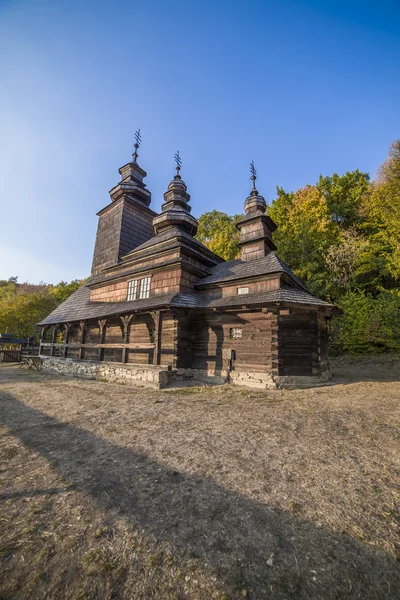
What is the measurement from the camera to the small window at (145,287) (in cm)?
1525

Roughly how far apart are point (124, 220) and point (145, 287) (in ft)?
30.1

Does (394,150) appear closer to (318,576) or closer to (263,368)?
(263,368)

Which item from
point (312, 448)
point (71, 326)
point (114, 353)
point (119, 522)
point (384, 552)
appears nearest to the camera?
point (384, 552)

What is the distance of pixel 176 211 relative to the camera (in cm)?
1822

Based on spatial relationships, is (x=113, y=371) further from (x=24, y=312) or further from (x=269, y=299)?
(x=24, y=312)

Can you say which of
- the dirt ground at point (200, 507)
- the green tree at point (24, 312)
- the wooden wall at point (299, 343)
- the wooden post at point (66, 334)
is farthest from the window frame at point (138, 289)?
the green tree at point (24, 312)

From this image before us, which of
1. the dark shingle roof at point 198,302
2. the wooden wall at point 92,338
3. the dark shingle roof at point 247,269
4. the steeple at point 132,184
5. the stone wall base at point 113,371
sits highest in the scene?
the steeple at point 132,184

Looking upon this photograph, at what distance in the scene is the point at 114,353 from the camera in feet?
50.0

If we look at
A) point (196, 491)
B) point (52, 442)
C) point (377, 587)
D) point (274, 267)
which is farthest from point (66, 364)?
point (377, 587)

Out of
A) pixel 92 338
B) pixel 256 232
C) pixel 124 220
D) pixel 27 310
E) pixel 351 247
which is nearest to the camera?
pixel 256 232

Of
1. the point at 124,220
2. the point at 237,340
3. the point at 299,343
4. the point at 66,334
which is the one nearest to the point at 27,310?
the point at 66,334

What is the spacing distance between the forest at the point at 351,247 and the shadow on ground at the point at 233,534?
18.5 metres

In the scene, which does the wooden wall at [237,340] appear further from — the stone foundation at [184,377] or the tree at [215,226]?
the tree at [215,226]

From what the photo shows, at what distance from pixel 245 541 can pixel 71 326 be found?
755 inches
